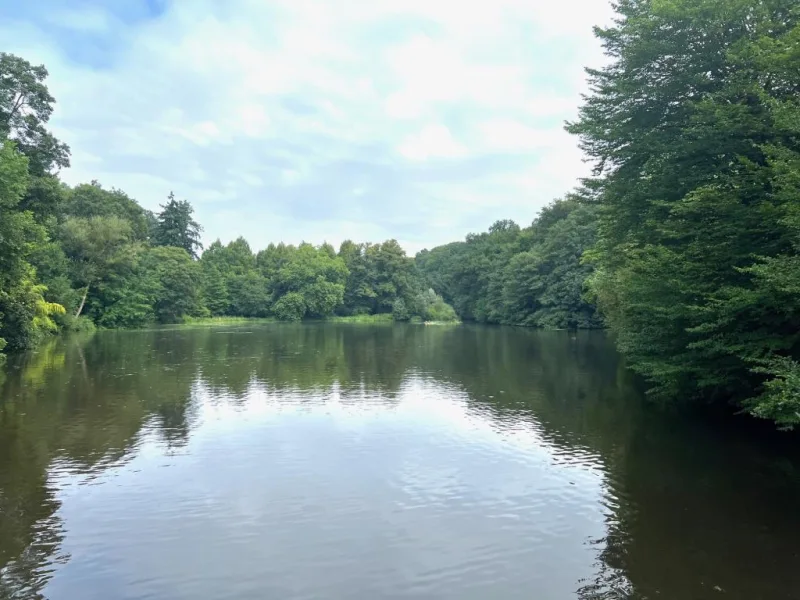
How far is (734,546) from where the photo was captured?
818cm

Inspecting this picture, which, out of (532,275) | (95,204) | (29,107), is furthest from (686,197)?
(95,204)

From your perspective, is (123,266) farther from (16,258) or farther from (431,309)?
(431,309)

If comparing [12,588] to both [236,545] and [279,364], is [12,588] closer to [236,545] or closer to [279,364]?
[236,545]

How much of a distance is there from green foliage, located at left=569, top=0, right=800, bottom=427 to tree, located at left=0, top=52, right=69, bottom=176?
34.9 m

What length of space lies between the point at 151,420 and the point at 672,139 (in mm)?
18040

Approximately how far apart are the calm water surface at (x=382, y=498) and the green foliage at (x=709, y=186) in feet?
6.48

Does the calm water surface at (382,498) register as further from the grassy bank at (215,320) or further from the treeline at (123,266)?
the grassy bank at (215,320)

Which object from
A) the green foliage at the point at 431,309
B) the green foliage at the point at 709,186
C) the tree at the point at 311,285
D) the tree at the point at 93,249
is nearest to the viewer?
the green foliage at the point at 709,186

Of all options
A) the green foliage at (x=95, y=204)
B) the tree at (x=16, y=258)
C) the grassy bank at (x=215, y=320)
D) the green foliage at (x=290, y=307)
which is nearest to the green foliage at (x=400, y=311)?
the green foliage at (x=290, y=307)

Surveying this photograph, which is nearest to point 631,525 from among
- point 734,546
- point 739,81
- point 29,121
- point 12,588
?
point 734,546

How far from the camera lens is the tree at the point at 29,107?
36.0 meters

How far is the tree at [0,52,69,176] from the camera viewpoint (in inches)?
1419

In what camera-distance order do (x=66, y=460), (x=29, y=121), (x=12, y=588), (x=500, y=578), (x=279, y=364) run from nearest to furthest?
(x=12, y=588), (x=500, y=578), (x=66, y=460), (x=279, y=364), (x=29, y=121)

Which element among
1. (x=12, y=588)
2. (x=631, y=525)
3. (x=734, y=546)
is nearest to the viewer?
(x=12, y=588)
